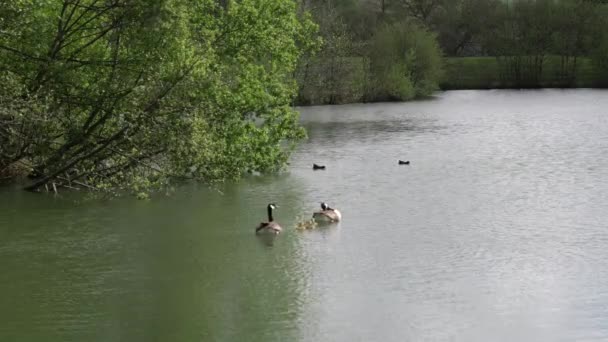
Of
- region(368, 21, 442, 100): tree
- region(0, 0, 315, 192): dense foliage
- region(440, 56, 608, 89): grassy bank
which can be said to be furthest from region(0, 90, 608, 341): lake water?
region(440, 56, 608, 89): grassy bank

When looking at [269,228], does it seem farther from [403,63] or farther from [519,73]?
[519,73]

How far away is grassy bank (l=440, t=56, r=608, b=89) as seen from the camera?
3627 inches

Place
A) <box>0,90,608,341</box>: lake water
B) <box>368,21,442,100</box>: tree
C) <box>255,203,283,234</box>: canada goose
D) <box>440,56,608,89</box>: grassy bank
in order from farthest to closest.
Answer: <box>440,56,608,89</box>: grassy bank → <box>368,21,442,100</box>: tree → <box>255,203,283,234</box>: canada goose → <box>0,90,608,341</box>: lake water

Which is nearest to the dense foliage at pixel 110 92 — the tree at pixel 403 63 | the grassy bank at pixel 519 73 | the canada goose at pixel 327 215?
the canada goose at pixel 327 215

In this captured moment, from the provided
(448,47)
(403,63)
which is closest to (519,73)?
(448,47)

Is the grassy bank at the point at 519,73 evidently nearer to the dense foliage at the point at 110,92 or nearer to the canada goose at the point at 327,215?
the canada goose at the point at 327,215

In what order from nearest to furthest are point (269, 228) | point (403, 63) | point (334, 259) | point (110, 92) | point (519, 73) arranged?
point (110, 92)
point (334, 259)
point (269, 228)
point (403, 63)
point (519, 73)

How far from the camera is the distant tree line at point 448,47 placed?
252 feet

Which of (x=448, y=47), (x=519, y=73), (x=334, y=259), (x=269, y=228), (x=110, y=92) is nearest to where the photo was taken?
(x=110, y=92)

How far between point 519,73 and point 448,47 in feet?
39.3

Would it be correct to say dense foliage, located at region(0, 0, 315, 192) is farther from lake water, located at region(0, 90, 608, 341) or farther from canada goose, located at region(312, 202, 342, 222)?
canada goose, located at region(312, 202, 342, 222)

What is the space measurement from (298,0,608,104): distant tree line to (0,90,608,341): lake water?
3895cm

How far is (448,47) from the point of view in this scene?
341 feet

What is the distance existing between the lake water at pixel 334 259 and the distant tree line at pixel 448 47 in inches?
1533
